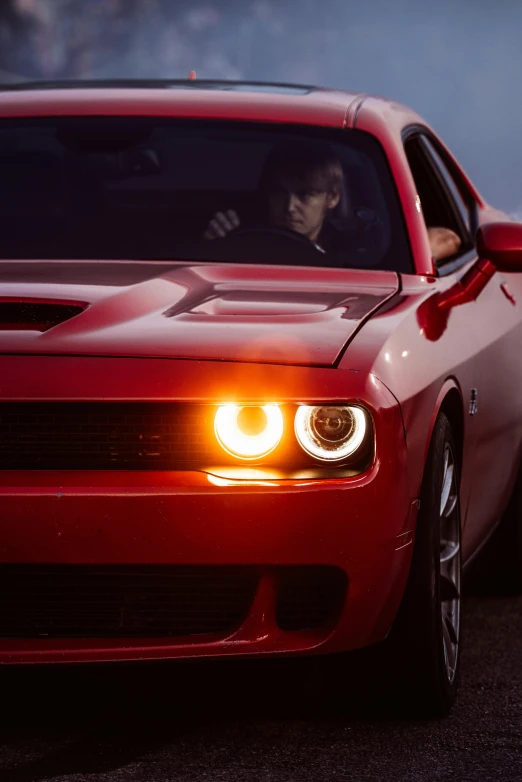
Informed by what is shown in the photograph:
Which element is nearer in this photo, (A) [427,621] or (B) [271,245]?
(A) [427,621]

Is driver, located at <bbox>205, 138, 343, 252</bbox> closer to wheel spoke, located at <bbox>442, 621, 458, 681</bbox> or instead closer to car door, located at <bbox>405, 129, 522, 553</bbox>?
car door, located at <bbox>405, 129, 522, 553</bbox>

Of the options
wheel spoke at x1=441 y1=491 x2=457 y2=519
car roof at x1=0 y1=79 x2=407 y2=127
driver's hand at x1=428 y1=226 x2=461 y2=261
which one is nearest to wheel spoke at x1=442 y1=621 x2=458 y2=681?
wheel spoke at x1=441 y1=491 x2=457 y2=519

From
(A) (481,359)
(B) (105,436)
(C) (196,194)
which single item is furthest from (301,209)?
(B) (105,436)

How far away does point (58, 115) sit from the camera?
16.9 feet

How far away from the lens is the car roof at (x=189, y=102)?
201 inches

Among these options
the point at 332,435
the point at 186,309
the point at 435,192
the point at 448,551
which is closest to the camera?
the point at 332,435

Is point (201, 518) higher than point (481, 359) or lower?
lower

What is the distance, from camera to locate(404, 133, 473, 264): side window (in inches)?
213

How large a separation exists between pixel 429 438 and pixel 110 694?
102cm

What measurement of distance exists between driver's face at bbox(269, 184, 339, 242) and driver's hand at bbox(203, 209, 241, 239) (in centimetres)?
11

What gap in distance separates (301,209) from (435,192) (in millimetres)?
902

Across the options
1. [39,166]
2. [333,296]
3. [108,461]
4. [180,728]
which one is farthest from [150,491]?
[39,166]

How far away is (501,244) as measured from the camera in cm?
503

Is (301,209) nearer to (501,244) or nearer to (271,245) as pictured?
(271,245)
